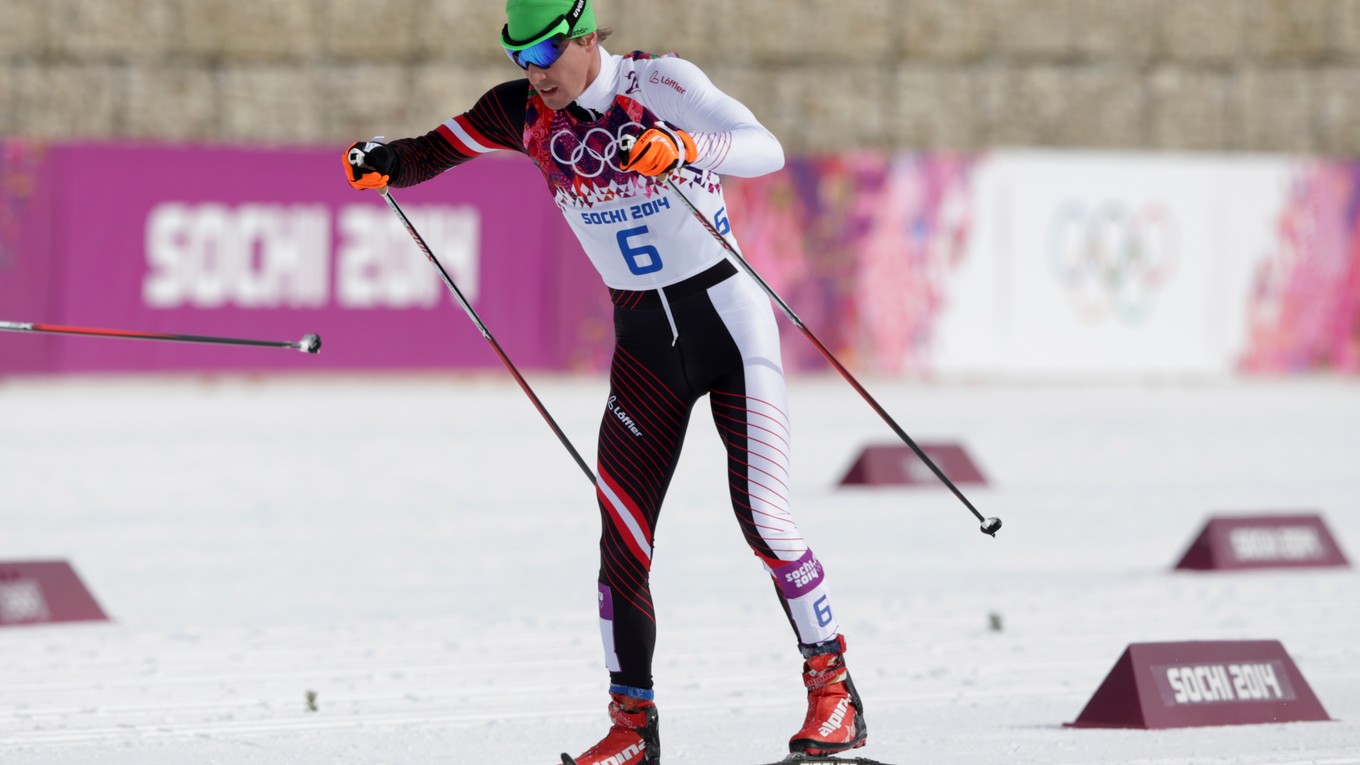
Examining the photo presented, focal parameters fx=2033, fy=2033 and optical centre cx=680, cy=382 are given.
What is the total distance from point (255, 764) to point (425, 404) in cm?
1090

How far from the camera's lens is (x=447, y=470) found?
1205 cm

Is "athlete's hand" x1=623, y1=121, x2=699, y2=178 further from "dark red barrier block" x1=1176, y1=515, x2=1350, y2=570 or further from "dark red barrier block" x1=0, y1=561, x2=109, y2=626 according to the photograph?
"dark red barrier block" x1=1176, y1=515, x2=1350, y2=570

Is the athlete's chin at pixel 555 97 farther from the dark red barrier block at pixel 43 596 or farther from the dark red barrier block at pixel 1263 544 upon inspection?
the dark red barrier block at pixel 1263 544

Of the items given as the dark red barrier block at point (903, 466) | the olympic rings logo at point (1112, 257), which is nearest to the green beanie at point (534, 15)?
the dark red barrier block at point (903, 466)

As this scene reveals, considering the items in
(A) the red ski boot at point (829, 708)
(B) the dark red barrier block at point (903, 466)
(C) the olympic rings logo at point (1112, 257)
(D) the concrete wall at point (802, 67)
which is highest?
(D) the concrete wall at point (802, 67)

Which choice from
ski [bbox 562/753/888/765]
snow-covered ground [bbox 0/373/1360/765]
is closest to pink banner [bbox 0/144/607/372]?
snow-covered ground [bbox 0/373/1360/765]

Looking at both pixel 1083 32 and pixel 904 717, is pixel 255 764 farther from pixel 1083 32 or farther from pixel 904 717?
pixel 1083 32

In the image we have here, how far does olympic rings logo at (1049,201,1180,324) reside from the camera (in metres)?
18.5

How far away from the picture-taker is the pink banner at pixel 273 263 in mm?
16359

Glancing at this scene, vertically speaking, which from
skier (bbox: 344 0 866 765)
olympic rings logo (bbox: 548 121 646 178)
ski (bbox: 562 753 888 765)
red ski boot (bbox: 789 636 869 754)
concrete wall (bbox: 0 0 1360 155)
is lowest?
ski (bbox: 562 753 888 765)

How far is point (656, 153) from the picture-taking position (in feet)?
14.6

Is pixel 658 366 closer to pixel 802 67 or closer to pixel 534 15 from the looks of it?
pixel 534 15

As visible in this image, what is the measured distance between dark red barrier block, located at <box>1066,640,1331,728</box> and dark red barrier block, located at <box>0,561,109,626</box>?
3.65 m

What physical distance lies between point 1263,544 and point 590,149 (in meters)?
5.00
